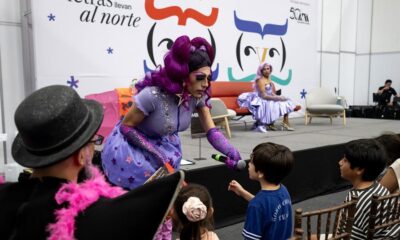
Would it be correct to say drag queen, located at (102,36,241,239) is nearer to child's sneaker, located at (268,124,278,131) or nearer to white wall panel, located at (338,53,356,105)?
child's sneaker, located at (268,124,278,131)

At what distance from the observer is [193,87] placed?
5.08ft

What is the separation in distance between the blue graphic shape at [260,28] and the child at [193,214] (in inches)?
219

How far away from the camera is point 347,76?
32.4ft

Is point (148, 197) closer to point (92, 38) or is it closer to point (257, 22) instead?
point (92, 38)

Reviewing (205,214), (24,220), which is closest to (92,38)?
(205,214)

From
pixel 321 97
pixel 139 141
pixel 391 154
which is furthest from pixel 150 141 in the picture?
pixel 321 97

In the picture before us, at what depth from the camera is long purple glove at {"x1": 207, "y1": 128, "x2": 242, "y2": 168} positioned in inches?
63.2

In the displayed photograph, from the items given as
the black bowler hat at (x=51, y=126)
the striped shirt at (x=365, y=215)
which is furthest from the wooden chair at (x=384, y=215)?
the black bowler hat at (x=51, y=126)

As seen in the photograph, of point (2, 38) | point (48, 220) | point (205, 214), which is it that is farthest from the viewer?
point (2, 38)

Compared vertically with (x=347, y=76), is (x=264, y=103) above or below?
below

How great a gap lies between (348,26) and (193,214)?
9.39 meters

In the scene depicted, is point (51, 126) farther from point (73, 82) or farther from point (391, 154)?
point (73, 82)

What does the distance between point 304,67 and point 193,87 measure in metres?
6.89

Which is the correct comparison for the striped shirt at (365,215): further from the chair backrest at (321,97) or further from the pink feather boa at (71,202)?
the chair backrest at (321,97)
